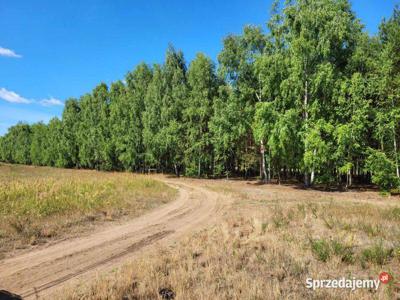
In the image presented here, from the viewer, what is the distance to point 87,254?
7.70m

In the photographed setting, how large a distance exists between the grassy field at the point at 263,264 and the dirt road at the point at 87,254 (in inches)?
31.5

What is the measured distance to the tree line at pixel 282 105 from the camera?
80.4 feet

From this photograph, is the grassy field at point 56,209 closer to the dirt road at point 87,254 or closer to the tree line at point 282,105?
the dirt road at point 87,254

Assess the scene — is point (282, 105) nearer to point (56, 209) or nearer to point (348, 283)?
point (56, 209)

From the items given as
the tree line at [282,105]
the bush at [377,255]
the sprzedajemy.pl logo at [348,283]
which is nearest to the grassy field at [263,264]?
the bush at [377,255]

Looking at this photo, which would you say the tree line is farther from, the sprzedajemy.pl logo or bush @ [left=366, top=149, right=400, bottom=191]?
the sprzedajemy.pl logo

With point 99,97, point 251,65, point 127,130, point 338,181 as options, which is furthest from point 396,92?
point 99,97

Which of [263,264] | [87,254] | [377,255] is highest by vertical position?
[377,255]

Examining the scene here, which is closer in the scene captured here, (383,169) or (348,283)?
(348,283)

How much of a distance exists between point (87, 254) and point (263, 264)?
4905 mm

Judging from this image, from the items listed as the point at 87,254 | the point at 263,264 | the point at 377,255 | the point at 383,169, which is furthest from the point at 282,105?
the point at 87,254

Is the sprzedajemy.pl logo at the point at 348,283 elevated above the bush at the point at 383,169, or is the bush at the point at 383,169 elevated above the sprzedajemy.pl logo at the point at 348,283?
the bush at the point at 383,169

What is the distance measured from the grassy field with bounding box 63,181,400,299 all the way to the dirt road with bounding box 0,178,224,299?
0.80 m

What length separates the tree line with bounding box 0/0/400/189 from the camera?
24.5m
